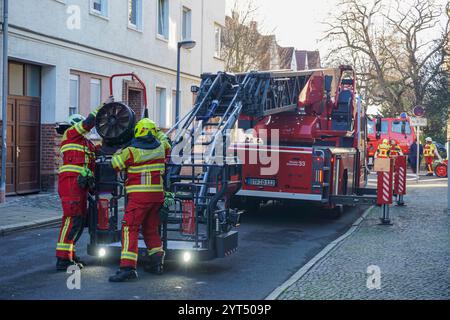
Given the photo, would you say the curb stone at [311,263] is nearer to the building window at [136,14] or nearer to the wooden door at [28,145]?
the wooden door at [28,145]

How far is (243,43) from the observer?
107ft

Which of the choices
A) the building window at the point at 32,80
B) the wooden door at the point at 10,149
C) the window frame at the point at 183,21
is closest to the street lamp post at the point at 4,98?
the wooden door at the point at 10,149

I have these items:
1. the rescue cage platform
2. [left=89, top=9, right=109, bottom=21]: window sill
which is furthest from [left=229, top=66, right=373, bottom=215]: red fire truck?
[left=89, top=9, right=109, bottom=21]: window sill

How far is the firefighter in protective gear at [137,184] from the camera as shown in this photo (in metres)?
7.17

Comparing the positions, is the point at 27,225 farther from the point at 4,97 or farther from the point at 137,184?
the point at 137,184

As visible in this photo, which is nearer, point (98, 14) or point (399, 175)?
point (399, 175)

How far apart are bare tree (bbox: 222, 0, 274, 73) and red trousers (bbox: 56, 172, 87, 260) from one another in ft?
81.5

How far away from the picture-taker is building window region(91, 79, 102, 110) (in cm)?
1862

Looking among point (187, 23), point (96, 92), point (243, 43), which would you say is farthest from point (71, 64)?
point (243, 43)

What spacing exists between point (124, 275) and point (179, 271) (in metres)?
0.93

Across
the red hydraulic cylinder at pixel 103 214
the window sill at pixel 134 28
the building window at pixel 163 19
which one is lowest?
the red hydraulic cylinder at pixel 103 214

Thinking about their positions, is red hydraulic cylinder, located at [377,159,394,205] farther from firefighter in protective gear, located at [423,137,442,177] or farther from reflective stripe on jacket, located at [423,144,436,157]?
reflective stripe on jacket, located at [423,144,436,157]

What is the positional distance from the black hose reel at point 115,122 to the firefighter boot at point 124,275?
156cm

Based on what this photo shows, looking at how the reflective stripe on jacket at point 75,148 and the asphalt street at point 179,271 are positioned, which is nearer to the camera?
the asphalt street at point 179,271
